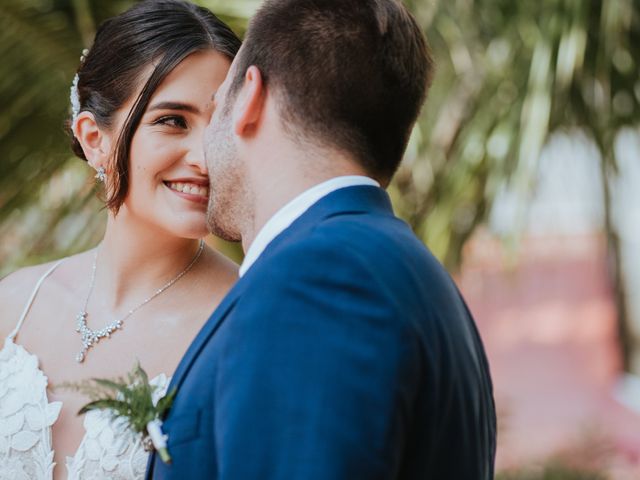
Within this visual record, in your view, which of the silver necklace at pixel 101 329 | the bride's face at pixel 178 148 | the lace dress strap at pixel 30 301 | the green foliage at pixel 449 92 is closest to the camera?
the bride's face at pixel 178 148

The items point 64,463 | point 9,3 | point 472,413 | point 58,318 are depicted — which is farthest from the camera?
point 9,3

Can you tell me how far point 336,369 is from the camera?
1.41 meters

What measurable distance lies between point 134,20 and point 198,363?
4.09 ft

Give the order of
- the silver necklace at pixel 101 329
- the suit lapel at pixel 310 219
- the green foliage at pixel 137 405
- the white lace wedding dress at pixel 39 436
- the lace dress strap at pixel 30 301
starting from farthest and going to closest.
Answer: the lace dress strap at pixel 30 301, the silver necklace at pixel 101 329, the white lace wedding dress at pixel 39 436, the green foliage at pixel 137 405, the suit lapel at pixel 310 219

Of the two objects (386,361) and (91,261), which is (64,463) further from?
(386,361)

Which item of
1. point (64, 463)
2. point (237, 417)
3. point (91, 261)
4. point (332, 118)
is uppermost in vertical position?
point (332, 118)

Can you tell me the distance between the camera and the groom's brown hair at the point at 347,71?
1.66 m

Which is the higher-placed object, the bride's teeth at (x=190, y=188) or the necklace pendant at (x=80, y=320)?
the bride's teeth at (x=190, y=188)

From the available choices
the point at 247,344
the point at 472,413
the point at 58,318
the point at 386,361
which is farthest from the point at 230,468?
the point at 58,318

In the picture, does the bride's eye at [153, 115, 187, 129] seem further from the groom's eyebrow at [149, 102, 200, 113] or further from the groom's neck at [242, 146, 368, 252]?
the groom's neck at [242, 146, 368, 252]

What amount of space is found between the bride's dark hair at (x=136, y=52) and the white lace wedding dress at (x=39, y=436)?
0.52 meters

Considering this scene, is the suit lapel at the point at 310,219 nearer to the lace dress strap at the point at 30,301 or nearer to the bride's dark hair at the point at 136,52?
the bride's dark hair at the point at 136,52

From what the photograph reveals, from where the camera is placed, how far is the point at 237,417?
1.44 m

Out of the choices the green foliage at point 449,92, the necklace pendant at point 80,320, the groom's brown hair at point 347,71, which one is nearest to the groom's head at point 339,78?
the groom's brown hair at point 347,71
